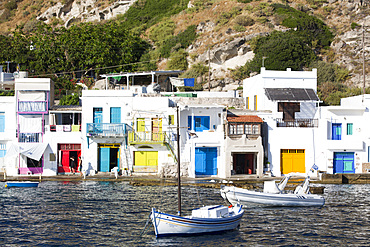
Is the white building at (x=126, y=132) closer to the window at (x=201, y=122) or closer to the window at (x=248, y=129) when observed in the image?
the window at (x=201, y=122)

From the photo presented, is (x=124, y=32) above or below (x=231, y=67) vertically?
above

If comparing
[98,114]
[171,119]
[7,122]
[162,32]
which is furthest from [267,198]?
[162,32]

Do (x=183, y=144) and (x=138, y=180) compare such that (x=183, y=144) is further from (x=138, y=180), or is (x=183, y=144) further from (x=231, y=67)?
(x=231, y=67)

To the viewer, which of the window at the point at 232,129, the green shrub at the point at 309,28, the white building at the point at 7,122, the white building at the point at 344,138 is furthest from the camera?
the green shrub at the point at 309,28

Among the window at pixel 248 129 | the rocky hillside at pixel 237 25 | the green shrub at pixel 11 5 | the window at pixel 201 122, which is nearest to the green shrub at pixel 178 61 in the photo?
the rocky hillside at pixel 237 25

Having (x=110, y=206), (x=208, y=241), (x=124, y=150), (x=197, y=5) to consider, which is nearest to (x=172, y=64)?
(x=197, y=5)

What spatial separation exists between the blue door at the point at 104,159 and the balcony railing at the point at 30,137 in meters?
6.29

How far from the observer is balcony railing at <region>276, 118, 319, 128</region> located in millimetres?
48281

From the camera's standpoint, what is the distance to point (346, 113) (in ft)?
160

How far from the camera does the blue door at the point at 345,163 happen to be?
48031 millimetres

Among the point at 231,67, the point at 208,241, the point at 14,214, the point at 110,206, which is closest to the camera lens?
the point at 208,241

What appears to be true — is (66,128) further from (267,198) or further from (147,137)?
(267,198)

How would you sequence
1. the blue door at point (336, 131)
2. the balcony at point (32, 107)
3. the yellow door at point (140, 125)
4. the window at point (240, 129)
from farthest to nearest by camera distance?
1. the balcony at point (32, 107)
2. the blue door at point (336, 131)
3. the yellow door at point (140, 125)
4. the window at point (240, 129)

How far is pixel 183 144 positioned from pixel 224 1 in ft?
184
